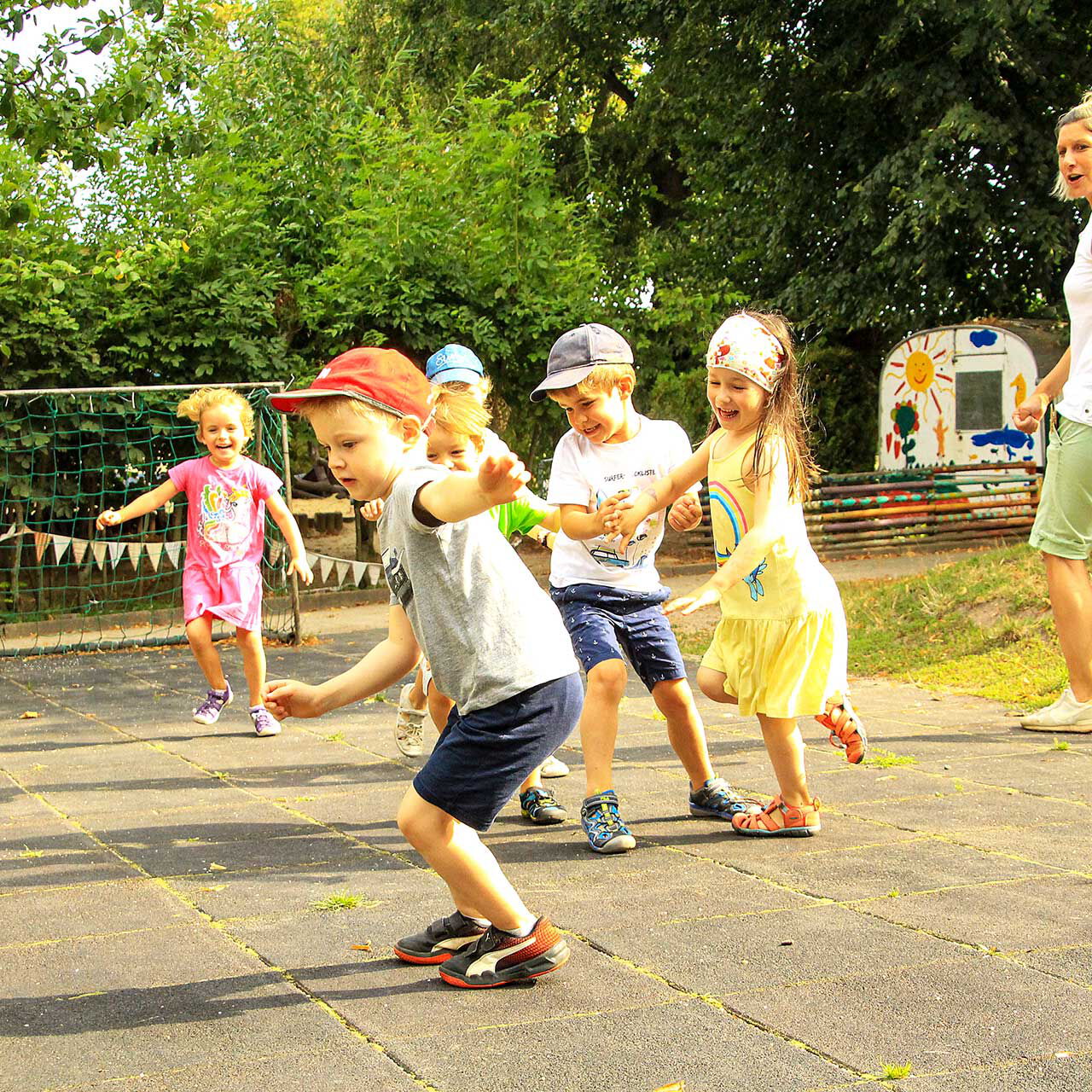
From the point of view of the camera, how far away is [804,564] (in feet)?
15.4

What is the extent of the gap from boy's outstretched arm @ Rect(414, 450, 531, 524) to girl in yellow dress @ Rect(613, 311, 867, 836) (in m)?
1.37

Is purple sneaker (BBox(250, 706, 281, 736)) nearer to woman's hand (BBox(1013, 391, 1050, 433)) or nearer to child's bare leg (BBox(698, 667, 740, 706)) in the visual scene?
child's bare leg (BBox(698, 667, 740, 706))

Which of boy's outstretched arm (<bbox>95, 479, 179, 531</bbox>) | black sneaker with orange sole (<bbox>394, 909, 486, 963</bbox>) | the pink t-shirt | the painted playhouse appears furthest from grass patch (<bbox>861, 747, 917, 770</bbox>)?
the painted playhouse

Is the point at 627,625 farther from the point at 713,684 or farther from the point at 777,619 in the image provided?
the point at 777,619

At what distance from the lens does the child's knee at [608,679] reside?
4.73 meters

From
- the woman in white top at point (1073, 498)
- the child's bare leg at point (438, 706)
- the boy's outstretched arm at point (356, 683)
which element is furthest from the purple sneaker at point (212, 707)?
the woman in white top at point (1073, 498)

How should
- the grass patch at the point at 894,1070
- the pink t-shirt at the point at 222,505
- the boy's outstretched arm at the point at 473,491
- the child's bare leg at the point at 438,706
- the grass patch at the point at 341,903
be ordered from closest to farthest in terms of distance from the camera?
the grass patch at the point at 894,1070 → the boy's outstretched arm at the point at 473,491 → the grass patch at the point at 341,903 → the child's bare leg at the point at 438,706 → the pink t-shirt at the point at 222,505

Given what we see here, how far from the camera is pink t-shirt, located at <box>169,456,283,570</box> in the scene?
7699 mm

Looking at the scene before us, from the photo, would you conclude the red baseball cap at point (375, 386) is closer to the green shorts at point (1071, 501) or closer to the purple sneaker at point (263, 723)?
the green shorts at point (1071, 501)

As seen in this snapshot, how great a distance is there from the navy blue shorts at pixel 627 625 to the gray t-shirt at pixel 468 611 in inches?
57.5

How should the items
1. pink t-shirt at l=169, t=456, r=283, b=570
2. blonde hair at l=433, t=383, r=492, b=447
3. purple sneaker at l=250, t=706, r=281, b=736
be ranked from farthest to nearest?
pink t-shirt at l=169, t=456, r=283, b=570
purple sneaker at l=250, t=706, r=281, b=736
blonde hair at l=433, t=383, r=492, b=447

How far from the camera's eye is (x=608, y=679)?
186 inches

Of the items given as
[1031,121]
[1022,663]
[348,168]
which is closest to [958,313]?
[1031,121]

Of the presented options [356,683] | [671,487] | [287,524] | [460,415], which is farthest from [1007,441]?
[356,683]
